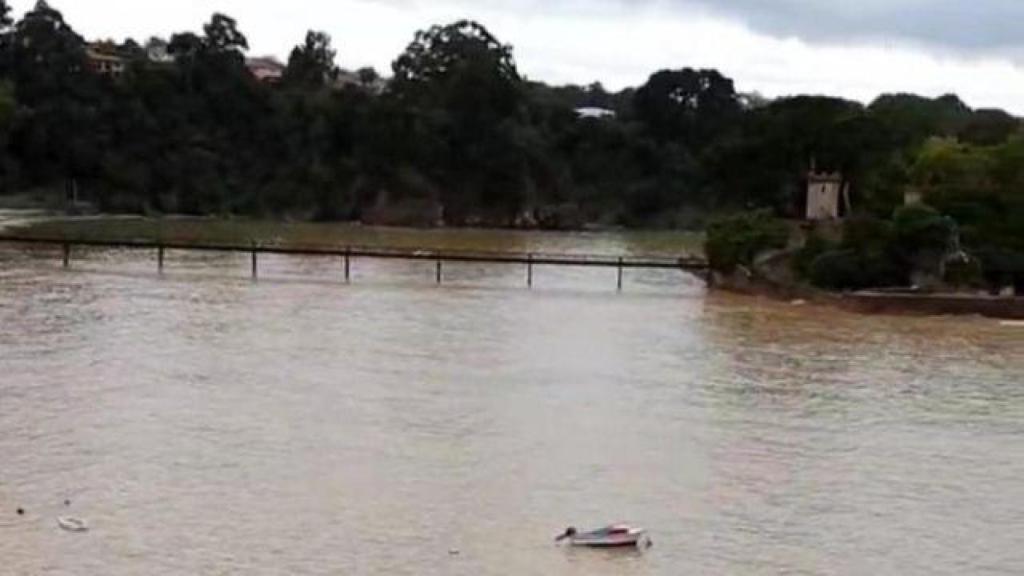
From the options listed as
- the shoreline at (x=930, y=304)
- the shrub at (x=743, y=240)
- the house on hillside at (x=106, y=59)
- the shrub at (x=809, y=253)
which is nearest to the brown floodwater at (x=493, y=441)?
the shoreline at (x=930, y=304)

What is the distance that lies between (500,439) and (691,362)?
9.22m

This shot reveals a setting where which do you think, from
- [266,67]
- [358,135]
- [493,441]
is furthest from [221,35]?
[493,441]

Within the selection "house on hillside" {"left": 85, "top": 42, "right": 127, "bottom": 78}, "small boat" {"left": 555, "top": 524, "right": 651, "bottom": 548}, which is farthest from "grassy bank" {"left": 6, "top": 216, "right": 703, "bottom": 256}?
"small boat" {"left": 555, "top": 524, "right": 651, "bottom": 548}

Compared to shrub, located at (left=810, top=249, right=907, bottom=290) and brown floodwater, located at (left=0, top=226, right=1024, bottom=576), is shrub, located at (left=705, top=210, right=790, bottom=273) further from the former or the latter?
brown floodwater, located at (left=0, top=226, right=1024, bottom=576)

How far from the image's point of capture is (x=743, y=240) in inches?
1871

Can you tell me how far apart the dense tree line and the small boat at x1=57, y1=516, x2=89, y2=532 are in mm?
63274

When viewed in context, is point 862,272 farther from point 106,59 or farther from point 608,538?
point 106,59

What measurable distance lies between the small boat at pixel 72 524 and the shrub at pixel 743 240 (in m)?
33.9

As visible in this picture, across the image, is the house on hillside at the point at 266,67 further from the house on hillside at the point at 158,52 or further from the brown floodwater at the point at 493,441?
the brown floodwater at the point at 493,441

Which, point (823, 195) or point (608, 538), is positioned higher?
point (823, 195)

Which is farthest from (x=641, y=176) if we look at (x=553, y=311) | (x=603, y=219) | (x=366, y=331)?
(x=366, y=331)

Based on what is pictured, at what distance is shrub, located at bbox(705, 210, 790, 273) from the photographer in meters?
47.3

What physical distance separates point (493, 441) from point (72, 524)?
618 centimetres

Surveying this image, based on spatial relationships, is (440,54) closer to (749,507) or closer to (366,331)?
(366,331)
